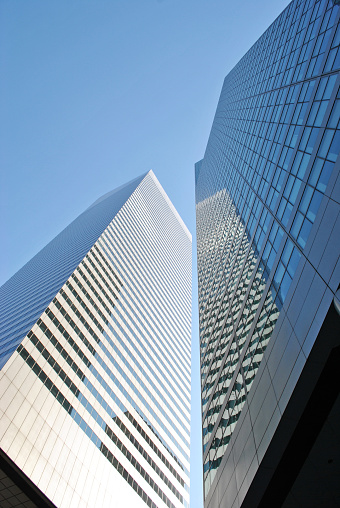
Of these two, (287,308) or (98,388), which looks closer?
(287,308)

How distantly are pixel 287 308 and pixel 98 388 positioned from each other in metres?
37.9

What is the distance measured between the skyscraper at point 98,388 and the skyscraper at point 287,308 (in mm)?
15161

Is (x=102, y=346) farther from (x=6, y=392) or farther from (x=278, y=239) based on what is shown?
(x=278, y=239)

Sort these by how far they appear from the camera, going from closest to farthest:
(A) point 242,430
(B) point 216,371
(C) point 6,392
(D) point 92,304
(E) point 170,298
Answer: (A) point 242,430 < (C) point 6,392 < (B) point 216,371 < (D) point 92,304 < (E) point 170,298

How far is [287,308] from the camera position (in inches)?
790

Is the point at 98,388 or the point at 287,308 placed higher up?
the point at 98,388

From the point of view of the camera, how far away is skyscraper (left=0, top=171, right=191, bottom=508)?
1359 inches

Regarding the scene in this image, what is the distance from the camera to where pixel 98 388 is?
166 feet

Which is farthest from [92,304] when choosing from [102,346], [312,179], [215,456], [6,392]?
[312,179]

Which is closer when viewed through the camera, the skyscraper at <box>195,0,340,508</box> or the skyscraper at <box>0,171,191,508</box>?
the skyscraper at <box>195,0,340,508</box>

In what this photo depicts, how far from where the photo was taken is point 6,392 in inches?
1345

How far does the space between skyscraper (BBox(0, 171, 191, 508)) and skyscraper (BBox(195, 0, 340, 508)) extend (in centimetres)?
1516

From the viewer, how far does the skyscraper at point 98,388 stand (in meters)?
34.5

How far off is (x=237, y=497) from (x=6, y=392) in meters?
23.1
